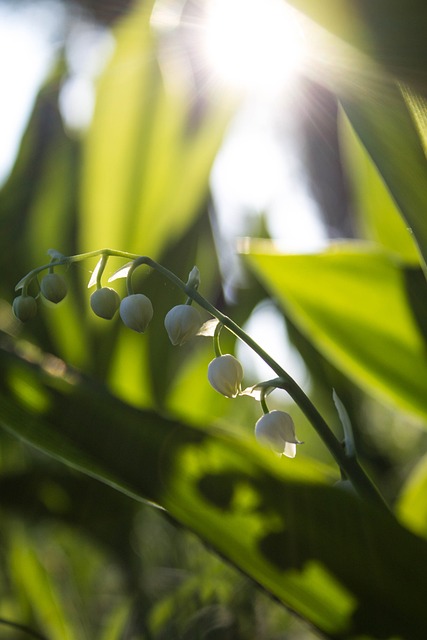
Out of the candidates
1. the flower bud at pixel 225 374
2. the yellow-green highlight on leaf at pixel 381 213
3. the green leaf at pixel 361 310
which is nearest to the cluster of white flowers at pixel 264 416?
the flower bud at pixel 225 374

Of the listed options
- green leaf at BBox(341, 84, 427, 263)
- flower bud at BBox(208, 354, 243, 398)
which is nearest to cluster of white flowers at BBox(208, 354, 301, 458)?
flower bud at BBox(208, 354, 243, 398)

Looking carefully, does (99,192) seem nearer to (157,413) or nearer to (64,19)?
(157,413)

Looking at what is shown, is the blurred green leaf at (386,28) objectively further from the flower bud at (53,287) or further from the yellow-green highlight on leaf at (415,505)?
the yellow-green highlight on leaf at (415,505)

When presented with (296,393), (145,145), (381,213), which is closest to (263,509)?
(296,393)

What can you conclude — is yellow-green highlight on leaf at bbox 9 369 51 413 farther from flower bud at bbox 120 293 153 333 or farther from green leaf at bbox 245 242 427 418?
green leaf at bbox 245 242 427 418

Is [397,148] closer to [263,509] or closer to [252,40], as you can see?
[263,509]

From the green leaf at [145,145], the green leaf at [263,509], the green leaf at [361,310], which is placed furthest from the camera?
the green leaf at [145,145]

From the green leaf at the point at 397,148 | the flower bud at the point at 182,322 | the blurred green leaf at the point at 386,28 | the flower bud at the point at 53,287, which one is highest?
the blurred green leaf at the point at 386,28
